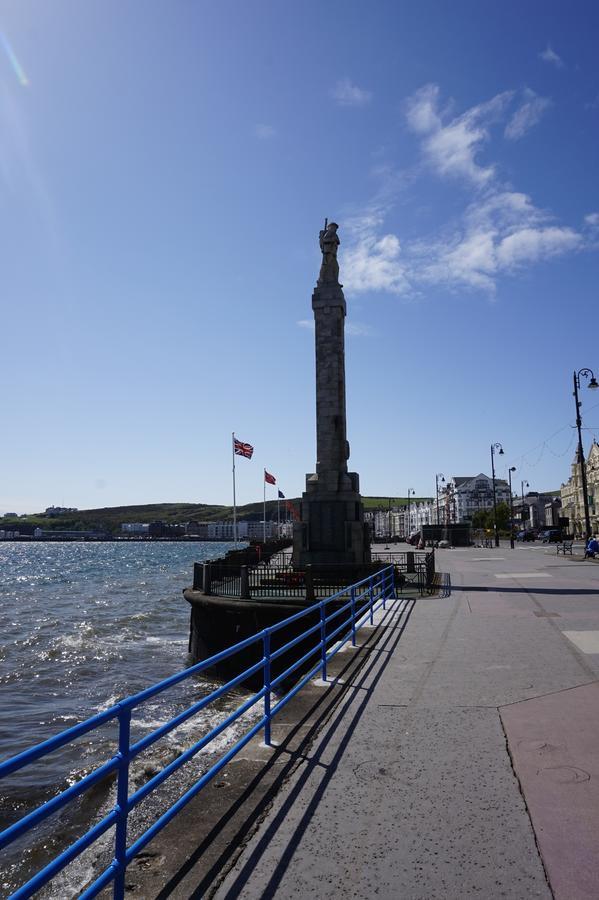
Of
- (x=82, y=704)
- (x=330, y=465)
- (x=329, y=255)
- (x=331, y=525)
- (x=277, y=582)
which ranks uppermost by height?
(x=329, y=255)

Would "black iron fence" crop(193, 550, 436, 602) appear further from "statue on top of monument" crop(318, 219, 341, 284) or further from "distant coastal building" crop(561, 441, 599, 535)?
"distant coastal building" crop(561, 441, 599, 535)

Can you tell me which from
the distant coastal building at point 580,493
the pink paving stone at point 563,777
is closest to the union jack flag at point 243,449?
the pink paving stone at point 563,777

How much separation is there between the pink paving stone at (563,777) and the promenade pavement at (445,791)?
0.01 meters

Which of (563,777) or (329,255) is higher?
(329,255)

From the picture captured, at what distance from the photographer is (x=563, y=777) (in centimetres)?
484

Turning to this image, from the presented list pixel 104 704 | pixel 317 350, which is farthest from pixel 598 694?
pixel 317 350

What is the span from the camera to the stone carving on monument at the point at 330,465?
2497 centimetres

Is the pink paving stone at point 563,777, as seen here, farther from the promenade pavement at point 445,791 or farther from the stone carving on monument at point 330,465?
the stone carving on monument at point 330,465

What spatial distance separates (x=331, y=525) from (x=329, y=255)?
1160 centimetres

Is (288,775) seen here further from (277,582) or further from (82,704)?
(277,582)

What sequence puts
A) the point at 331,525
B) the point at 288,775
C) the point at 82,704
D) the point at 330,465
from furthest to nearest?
the point at 330,465, the point at 331,525, the point at 82,704, the point at 288,775

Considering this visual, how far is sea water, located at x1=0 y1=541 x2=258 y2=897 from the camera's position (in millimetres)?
6816

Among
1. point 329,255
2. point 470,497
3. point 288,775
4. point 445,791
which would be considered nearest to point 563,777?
point 445,791

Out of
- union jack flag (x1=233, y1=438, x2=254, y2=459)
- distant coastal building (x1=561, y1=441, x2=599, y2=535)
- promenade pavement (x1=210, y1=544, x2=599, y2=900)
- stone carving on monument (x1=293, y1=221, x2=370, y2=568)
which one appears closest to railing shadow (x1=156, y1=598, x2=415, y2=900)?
promenade pavement (x1=210, y1=544, x2=599, y2=900)
